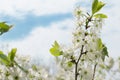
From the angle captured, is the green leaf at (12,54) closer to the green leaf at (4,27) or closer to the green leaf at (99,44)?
the green leaf at (4,27)

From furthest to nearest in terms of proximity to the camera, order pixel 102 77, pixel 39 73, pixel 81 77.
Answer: pixel 102 77 < pixel 81 77 < pixel 39 73

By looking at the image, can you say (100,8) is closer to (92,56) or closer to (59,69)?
(92,56)

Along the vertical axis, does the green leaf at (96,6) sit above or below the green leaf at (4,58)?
above

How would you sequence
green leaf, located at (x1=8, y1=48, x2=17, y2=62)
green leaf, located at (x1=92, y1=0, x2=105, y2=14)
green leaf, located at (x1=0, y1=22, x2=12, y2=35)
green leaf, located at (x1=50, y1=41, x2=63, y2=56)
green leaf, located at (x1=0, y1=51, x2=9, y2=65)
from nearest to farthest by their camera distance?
green leaf, located at (x1=0, y1=51, x2=9, y2=65)
green leaf, located at (x1=0, y1=22, x2=12, y2=35)
green leaf, located at (x1=8, y1=48, x2=17, y2=62)
green leaf, located at (x1=50, y1=41, x2=63, y2=56)
green leaf, located at (x1=92, y1=0, x2=105, y2=14)

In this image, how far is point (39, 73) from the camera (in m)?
2.67

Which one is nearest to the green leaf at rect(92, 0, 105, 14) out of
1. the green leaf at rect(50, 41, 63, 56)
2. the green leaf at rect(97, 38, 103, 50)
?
the green leaf at rect(97, 38, 103, 50)

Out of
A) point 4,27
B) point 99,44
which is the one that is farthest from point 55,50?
point 4,27

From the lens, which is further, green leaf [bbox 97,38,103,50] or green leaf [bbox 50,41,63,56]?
green leaf [bbox 97,38,103,50]

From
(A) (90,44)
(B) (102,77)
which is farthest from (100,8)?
(B) (102,77)

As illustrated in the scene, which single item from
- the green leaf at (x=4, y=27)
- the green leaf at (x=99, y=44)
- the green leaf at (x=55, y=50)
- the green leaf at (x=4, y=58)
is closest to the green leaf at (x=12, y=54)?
the green leaf at (x=4, y=58)

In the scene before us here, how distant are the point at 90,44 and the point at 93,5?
0.31m

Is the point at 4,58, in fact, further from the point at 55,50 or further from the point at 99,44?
the point at 99,44

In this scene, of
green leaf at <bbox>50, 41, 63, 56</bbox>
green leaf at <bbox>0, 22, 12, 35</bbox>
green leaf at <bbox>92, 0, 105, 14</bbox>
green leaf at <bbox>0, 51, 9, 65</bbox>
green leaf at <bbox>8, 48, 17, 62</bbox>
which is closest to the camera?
green leaf at <bbox>0, 51, 9, 65</bbox>

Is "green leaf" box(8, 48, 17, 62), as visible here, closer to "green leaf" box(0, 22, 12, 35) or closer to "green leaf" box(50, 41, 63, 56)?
"green leaf" box(0, 22, 12, 35)
